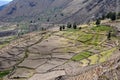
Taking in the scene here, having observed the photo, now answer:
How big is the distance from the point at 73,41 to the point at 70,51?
10.0 m

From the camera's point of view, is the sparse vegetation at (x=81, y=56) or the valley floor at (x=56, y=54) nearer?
the valley floor at (x=56, y=54)

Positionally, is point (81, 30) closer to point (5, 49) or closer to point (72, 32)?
point (72, 32)

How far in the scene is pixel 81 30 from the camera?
118 meters

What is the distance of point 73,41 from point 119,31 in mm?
17217

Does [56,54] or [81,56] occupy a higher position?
[81,56]

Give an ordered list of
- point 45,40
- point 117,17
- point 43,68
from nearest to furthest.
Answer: point 43,68 → point 45,40 → point 117,17

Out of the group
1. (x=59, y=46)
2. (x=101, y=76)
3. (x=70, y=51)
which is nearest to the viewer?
(x=101, y=76)

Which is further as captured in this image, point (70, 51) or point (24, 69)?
point (70, 51)

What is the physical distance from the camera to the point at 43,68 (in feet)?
275

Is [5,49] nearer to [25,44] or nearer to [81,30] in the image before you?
[25,44]

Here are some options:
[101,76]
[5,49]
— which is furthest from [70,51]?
[101,76]

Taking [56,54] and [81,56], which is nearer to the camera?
[81,56]

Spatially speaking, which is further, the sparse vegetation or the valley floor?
the sparse vegetation

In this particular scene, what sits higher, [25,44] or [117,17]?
[117,17]
